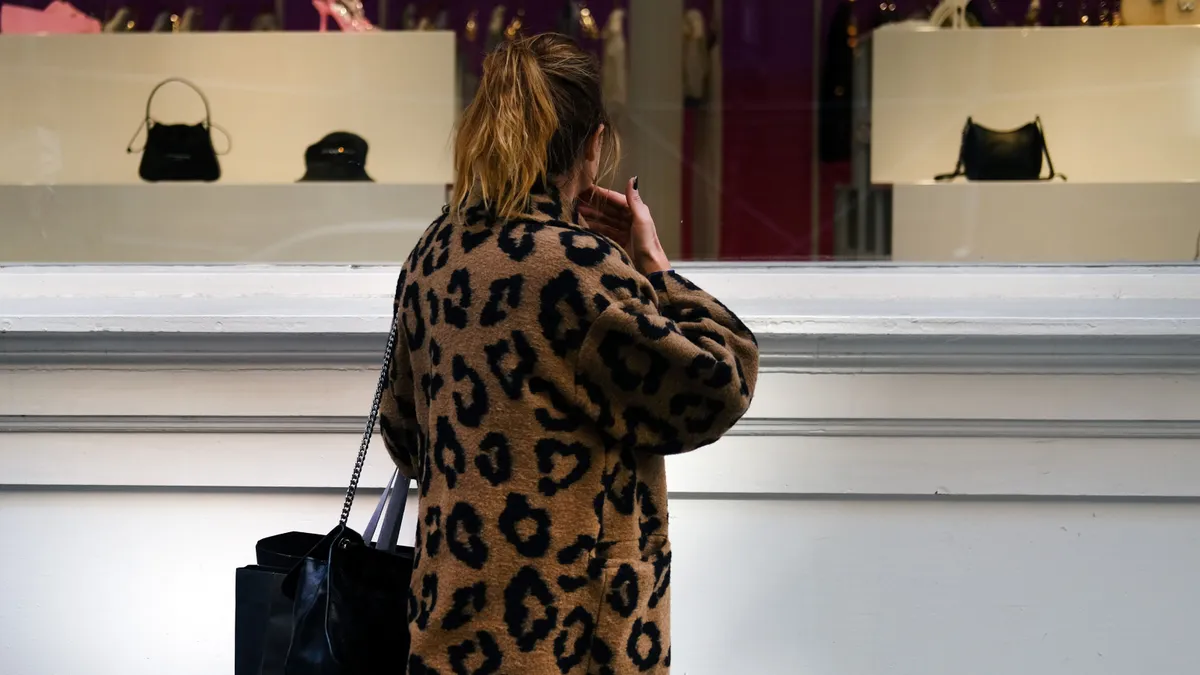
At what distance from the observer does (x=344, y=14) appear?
3260 millimetres

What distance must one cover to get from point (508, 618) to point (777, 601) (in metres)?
1.48

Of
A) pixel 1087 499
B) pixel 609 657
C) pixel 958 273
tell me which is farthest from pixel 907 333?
pixel 609 657

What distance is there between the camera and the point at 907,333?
2.79m

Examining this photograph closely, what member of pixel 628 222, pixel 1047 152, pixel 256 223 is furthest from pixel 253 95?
pixel 1047 152

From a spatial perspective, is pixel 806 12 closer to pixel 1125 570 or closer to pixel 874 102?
pixel 874 102

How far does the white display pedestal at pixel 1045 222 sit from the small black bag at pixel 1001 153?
0.11ft

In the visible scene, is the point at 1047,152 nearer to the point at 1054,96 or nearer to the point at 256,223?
the point at 1054,96

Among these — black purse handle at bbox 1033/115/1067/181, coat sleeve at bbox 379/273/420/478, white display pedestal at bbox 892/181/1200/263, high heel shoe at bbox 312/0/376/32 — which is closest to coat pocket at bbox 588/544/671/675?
coat sleeve at bbox 379/273/420/478

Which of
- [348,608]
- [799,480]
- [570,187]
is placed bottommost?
[799,480]

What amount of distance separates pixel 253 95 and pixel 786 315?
175 cm

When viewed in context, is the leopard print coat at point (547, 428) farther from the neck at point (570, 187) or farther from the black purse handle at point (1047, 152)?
the black purse handle at point (1047, 152)

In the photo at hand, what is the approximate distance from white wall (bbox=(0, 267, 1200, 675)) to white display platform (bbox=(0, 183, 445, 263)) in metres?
0.26

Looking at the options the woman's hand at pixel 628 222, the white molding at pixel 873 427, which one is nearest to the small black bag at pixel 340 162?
the white molding at pixel 873 427

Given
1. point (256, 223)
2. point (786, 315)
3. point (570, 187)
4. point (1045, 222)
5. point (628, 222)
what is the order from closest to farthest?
point (570, 187), point (628, 222), point (786, 315), point (1045, 222), point (256, 223)
